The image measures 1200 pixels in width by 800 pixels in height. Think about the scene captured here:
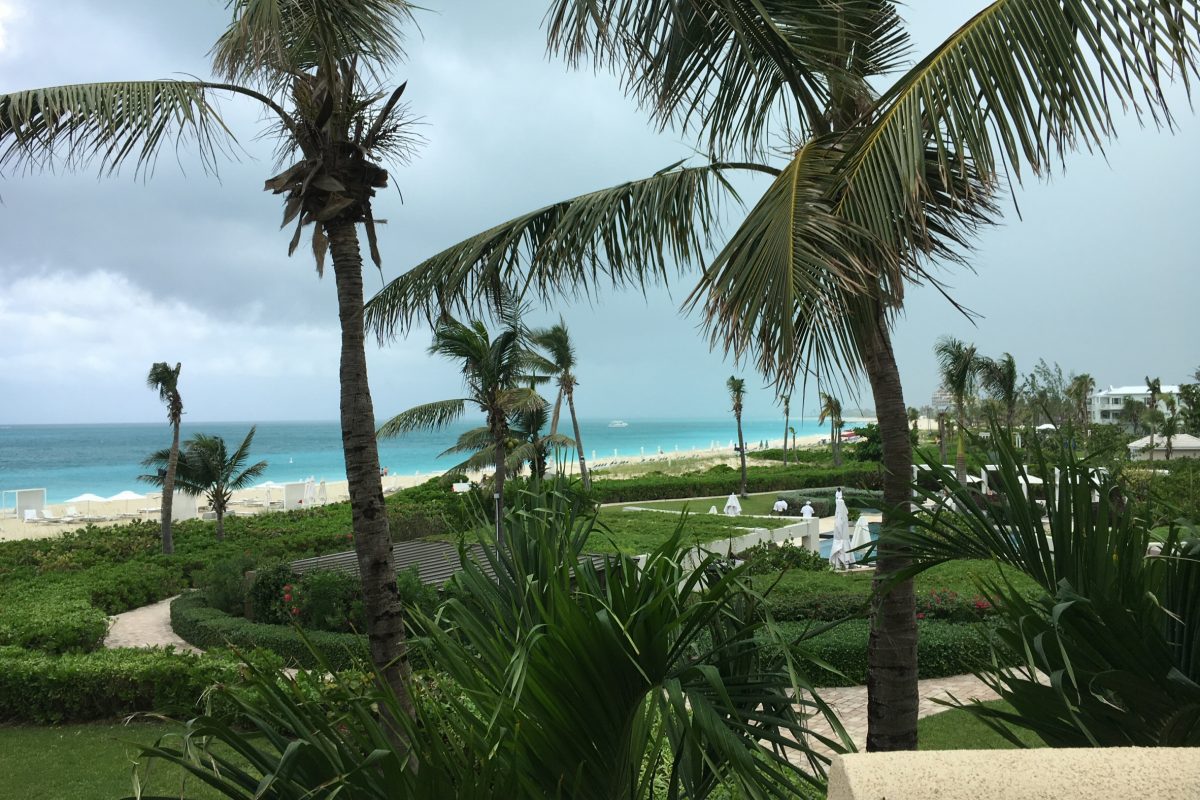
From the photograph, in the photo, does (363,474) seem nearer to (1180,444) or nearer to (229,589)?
(229,589)

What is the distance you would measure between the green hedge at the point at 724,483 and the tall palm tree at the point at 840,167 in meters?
23.0

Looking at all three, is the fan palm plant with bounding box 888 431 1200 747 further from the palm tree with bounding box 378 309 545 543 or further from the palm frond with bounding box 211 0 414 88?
the palm tree with bounding box 378 309 545 543

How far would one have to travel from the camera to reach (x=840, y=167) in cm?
357

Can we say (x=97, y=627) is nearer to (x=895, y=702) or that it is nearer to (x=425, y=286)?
(x=425, y=286)

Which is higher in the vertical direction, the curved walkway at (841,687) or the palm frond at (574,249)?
the palm frond at (574,249)

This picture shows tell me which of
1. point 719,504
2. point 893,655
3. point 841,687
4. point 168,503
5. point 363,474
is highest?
point 363,474

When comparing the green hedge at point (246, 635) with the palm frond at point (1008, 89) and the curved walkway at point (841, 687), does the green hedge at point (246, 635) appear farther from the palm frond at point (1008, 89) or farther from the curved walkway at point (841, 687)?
the palm frond at point (1008, 89)

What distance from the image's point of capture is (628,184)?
17.0 feet

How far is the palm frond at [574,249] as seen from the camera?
5.00 m

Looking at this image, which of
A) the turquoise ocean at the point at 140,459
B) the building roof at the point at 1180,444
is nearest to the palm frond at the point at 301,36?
the building roof at the point at 1180,444

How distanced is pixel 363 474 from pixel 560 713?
133 inches

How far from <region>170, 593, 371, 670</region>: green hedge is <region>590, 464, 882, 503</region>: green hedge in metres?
16.7

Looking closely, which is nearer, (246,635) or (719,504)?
(246,635)

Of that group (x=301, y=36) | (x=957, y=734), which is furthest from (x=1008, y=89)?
(x=957, y=734)
